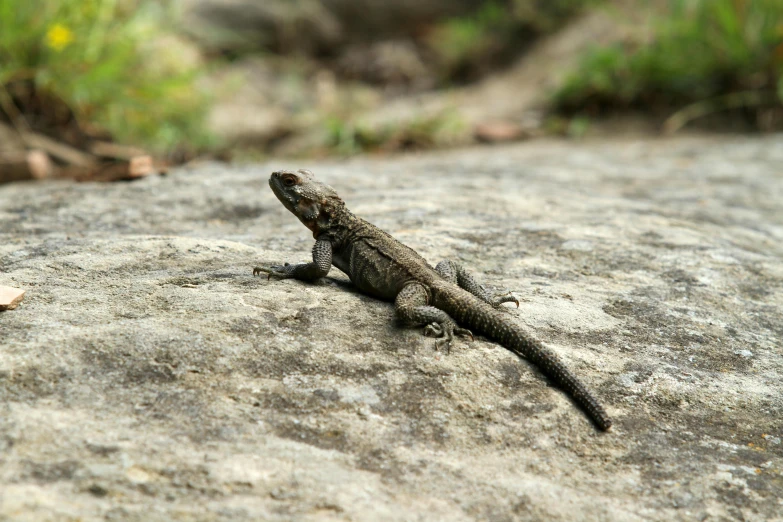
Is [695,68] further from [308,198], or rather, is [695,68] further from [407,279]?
[407,279]

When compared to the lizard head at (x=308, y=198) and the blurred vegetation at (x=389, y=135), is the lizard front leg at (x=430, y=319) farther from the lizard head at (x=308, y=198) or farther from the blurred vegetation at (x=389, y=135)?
the blurred vegetation at (x=389, y=135)

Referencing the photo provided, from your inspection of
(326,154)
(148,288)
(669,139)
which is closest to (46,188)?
(148,288)

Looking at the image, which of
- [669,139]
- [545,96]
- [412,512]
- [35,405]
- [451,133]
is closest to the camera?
[412,512]

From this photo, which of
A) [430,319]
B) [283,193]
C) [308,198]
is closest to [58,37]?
[283,193]

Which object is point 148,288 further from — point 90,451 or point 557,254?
point 557,254

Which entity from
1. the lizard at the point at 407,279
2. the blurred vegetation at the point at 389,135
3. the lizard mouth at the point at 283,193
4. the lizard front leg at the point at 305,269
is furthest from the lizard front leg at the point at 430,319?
the blurred vegetation at the point at 389,135
